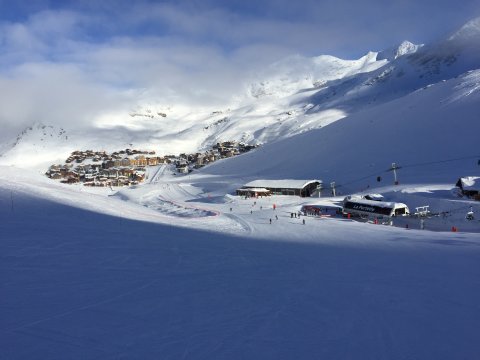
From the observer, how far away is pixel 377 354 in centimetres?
919

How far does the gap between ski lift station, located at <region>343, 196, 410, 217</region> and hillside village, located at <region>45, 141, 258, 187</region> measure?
71.8 meters

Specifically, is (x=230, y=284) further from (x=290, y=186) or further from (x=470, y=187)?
(x=290, y=186)

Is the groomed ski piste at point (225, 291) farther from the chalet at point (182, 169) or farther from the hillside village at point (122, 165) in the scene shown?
the chalet at point (182, 169)

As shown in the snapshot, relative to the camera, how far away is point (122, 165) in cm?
14588

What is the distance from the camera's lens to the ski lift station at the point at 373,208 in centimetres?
3716

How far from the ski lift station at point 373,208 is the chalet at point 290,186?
15407mm

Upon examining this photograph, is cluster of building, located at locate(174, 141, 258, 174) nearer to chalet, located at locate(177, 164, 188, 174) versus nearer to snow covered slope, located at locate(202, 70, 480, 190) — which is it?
chalet, located at locate(177, 164, 188, 174)

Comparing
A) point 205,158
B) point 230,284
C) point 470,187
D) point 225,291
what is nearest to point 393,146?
point 470,187

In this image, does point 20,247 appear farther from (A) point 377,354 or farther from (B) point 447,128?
(B) point 447,128

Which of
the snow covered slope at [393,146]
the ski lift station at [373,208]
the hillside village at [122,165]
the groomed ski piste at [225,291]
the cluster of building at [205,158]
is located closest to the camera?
the groomed ski piste at [225,291]

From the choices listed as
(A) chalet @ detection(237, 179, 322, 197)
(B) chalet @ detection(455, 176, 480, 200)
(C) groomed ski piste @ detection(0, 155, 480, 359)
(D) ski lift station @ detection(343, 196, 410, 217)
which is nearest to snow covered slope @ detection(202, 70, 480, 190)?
(A) chalet @ detection(237, 179, 322, 197)

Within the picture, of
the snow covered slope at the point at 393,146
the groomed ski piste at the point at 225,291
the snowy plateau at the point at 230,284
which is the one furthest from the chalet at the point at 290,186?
the groomed ski piste at the point at 225,291

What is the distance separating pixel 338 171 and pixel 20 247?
5133 centimetres

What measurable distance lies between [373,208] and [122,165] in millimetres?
121389
